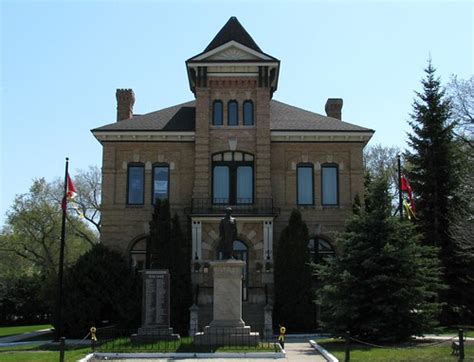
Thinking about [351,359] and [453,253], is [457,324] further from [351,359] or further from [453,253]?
[351,359]

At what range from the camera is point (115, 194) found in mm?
33125

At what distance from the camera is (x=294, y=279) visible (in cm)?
3028

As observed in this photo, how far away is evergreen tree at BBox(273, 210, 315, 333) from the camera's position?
29.5 m

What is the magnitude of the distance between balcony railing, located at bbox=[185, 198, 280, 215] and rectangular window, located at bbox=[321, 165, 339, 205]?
2.96 metres

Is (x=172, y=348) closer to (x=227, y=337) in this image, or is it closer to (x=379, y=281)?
(x=227, y=337)

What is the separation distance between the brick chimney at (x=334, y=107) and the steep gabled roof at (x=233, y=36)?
7398 mm

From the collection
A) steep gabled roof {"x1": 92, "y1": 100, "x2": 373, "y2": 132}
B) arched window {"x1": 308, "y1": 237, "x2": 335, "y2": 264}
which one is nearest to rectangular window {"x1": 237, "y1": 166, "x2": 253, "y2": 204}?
steep gabled roof {"x1": 92, "y1": 100, "x2": 373, "y2": 132}

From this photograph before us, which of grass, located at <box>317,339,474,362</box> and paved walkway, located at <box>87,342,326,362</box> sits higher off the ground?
grass, located at <box>317,339,474,362</box>

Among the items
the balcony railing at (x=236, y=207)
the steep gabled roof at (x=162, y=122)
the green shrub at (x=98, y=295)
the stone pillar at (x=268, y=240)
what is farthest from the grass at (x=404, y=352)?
the steep gabled roof at (x=162, y=122)

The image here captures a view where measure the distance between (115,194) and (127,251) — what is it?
315 centimetres

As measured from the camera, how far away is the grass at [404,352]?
→ 1675 centimetres

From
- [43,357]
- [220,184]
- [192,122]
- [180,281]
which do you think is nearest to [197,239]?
[180,281]

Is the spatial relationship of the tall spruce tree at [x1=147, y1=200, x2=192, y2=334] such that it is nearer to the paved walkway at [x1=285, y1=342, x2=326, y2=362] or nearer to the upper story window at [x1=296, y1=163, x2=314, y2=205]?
the upper story window at [x1=296, y1=163, x2=314, y2=205]

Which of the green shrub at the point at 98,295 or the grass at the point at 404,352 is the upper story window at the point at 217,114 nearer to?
the green shrub at the point at 98,295
